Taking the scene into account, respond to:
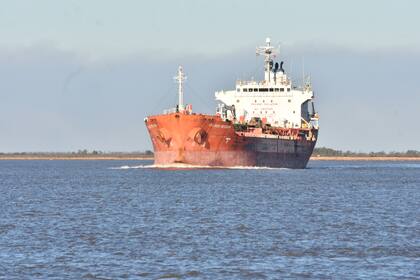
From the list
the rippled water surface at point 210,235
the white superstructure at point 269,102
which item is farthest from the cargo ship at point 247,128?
the rippled water surface at point 210,235

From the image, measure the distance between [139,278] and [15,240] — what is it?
942cm

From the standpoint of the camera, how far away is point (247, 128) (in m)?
100

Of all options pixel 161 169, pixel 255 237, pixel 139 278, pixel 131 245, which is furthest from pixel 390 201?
pixel 161 169

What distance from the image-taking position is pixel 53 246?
109ft

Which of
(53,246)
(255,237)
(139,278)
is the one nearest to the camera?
(139,278)

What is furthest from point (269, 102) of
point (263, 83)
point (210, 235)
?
point (210, 235)

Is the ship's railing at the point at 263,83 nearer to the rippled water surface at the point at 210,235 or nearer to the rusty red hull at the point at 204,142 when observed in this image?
the rusty red hull at the point at 204,142

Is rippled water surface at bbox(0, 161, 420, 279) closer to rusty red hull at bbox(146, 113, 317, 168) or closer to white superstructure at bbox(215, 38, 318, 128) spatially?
rusty red hull at bbox(146, 113, 317, 168)

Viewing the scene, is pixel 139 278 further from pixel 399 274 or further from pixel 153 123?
pixel 153 123

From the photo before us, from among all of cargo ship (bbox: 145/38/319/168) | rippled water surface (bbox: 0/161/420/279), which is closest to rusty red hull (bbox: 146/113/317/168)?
cargo ship (bbox: 145/38/319/168)

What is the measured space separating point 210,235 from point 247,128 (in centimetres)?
6388

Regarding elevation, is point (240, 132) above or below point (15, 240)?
above

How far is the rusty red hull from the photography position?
91.9m

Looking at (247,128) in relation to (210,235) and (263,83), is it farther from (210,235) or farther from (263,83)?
(210,235)
